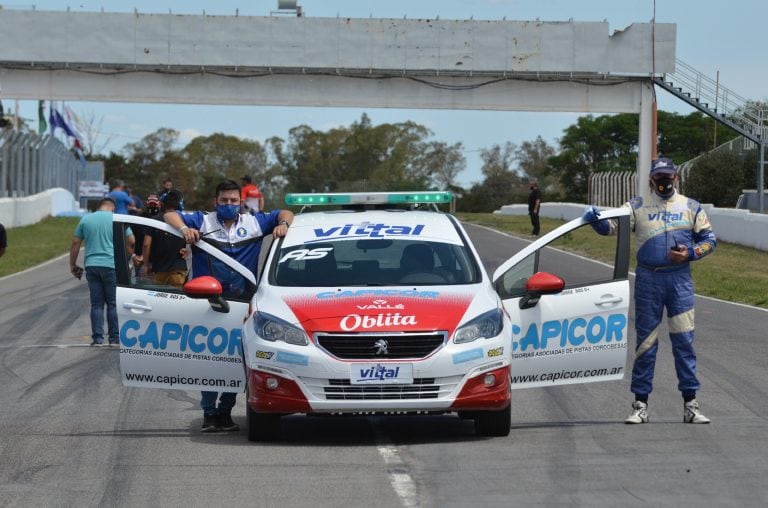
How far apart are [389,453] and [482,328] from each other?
3.29 ft

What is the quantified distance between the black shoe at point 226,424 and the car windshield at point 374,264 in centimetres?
107

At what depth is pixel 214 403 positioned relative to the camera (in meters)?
9.73

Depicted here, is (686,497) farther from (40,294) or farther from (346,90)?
(346,90)

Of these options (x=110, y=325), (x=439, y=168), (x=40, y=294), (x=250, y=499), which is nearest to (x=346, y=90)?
(x=40, y=294)

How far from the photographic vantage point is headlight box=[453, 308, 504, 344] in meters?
8.69

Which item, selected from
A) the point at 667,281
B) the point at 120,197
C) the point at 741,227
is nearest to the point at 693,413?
the point at 667,281

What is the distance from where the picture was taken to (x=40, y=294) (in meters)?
23.1

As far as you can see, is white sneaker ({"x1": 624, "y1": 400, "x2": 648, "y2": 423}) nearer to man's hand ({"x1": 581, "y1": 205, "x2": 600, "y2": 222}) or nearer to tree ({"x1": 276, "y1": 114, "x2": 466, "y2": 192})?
man's hand ({"x1": 581, "y1": 205, "x2": 600, "y2": 222})

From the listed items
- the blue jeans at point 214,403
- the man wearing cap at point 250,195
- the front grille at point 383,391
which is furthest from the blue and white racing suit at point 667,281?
the man wearing cap at point 250,195

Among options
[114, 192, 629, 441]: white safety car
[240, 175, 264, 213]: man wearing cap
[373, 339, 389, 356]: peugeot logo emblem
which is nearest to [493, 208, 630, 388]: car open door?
[114, 192, 629, 441]: white safety car

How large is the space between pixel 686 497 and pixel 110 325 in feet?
32.0

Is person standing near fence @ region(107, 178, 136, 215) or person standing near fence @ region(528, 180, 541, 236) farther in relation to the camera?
person standing near fence @ region(528, 180, 541, 236)

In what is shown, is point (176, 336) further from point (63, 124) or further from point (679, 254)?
point (63, 124)

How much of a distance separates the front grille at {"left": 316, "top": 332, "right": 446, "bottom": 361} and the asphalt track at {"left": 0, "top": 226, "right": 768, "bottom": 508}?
62 centimetres
